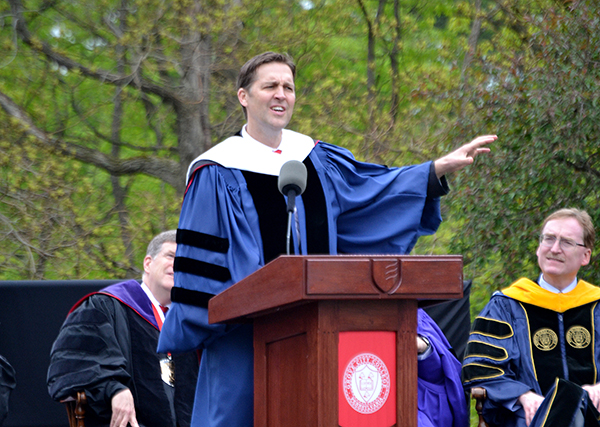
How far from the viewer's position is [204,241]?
2.84m

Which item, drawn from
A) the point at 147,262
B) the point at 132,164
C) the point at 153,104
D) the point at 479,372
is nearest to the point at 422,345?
the point at 479,372

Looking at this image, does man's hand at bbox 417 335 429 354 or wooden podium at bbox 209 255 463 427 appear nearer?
wooden podium at bbox 209 255 463 427

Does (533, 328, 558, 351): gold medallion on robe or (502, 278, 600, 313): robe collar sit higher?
(502, 278, 600, 313): robe collar

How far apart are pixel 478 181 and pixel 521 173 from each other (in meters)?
0.45

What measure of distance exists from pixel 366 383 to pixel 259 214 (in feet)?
3.68

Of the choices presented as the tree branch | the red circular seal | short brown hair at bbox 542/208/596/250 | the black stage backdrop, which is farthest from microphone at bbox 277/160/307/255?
the tree branch

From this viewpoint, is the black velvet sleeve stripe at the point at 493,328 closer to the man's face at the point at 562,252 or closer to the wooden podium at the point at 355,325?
the man's face at the point at 562,252

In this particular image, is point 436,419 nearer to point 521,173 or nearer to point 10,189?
point 521,173

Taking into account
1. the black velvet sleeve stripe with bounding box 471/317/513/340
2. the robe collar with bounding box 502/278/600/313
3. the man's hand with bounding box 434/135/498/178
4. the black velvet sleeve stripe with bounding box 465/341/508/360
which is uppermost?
the man's hand with bounding box 434/135/498/178

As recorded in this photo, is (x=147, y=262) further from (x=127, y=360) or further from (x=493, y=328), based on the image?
(x=493, y=328)

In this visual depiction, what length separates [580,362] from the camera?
421 centimetres

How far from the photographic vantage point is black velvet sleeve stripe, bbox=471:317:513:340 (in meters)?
4.25

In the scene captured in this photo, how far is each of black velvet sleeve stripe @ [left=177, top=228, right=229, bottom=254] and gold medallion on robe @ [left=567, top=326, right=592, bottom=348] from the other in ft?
7.65

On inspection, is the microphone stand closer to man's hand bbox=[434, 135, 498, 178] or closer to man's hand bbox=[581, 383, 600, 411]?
man's hand bbox=[434, 135, 498, 178]
